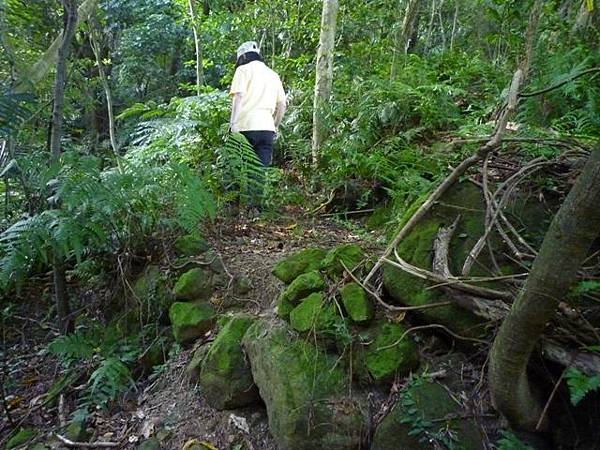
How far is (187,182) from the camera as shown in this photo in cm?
380

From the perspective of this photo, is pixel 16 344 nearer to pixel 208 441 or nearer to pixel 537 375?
pixel 208 441

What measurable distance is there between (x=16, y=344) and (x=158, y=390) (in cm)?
176

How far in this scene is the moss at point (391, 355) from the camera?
8.06 ft

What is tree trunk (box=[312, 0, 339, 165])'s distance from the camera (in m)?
5.47

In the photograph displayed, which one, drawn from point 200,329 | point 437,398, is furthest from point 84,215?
point 437,398

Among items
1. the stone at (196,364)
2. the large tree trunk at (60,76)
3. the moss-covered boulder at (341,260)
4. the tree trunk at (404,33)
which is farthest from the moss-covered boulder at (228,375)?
the tree trunk at (404,33)

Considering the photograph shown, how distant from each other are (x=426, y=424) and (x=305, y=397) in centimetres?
65

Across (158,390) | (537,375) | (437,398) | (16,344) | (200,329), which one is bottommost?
(16,344)

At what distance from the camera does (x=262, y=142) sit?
17.2 feet

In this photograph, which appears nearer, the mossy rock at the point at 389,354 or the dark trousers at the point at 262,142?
the mossy rock at the point at 389,354

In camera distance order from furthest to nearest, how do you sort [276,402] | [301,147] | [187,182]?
[301,147] → [187,182] → [276,402]

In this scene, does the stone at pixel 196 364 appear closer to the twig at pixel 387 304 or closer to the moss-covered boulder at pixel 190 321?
the moss-covered boulder at pixel 190 321

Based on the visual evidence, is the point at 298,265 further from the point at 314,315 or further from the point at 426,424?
the point at 426,424

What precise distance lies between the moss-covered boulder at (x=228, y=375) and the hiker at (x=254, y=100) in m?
2.74
